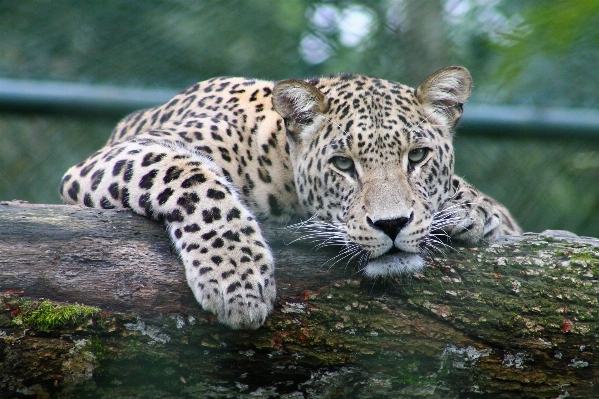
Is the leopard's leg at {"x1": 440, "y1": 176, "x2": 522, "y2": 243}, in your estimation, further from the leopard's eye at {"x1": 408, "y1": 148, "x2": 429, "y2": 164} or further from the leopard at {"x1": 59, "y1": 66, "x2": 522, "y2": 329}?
the leopard's eye at {"x1": 408, "y1": 148, "x2": 429, "y2": 164}

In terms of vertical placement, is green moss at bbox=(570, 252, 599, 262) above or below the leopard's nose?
below

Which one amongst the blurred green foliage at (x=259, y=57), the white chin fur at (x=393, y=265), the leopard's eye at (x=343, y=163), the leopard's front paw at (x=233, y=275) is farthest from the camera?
the blurred green foliage at (x=259, y=57)

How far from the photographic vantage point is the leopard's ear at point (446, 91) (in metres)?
5.02

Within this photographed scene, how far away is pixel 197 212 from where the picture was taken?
13.4ft

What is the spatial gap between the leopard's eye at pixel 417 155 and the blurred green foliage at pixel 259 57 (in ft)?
8.22

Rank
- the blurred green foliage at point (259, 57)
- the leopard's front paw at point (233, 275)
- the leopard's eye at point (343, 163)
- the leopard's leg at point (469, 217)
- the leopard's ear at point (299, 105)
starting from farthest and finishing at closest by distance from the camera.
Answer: the blurred green foliage at point (259, 57) → the leopard's ear at point (299, 105) → the leopard's eye at point (343, 163) → the leopard's leg at point (469, 217) → the leopard's front paw at point (233, 275)

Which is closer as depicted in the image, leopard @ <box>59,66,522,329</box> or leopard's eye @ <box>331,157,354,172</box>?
leopard @ <box>59,66,522,329</box>

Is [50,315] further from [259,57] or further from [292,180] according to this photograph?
[259,57]

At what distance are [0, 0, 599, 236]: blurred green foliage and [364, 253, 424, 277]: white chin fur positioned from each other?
334cm

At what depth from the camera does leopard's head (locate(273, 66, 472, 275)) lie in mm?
4121

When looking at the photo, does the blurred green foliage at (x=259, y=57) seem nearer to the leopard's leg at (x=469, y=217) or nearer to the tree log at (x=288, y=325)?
the leopard's leg at (x=469, y=217)

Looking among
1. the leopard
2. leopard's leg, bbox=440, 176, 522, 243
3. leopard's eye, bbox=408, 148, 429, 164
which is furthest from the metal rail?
leopard's eye, bbox=408, 148, 429, 164

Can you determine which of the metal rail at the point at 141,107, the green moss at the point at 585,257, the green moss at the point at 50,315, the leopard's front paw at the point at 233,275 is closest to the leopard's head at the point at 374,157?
the leopard's front paw at the point at 233,275

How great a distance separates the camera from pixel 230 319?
142 inches
